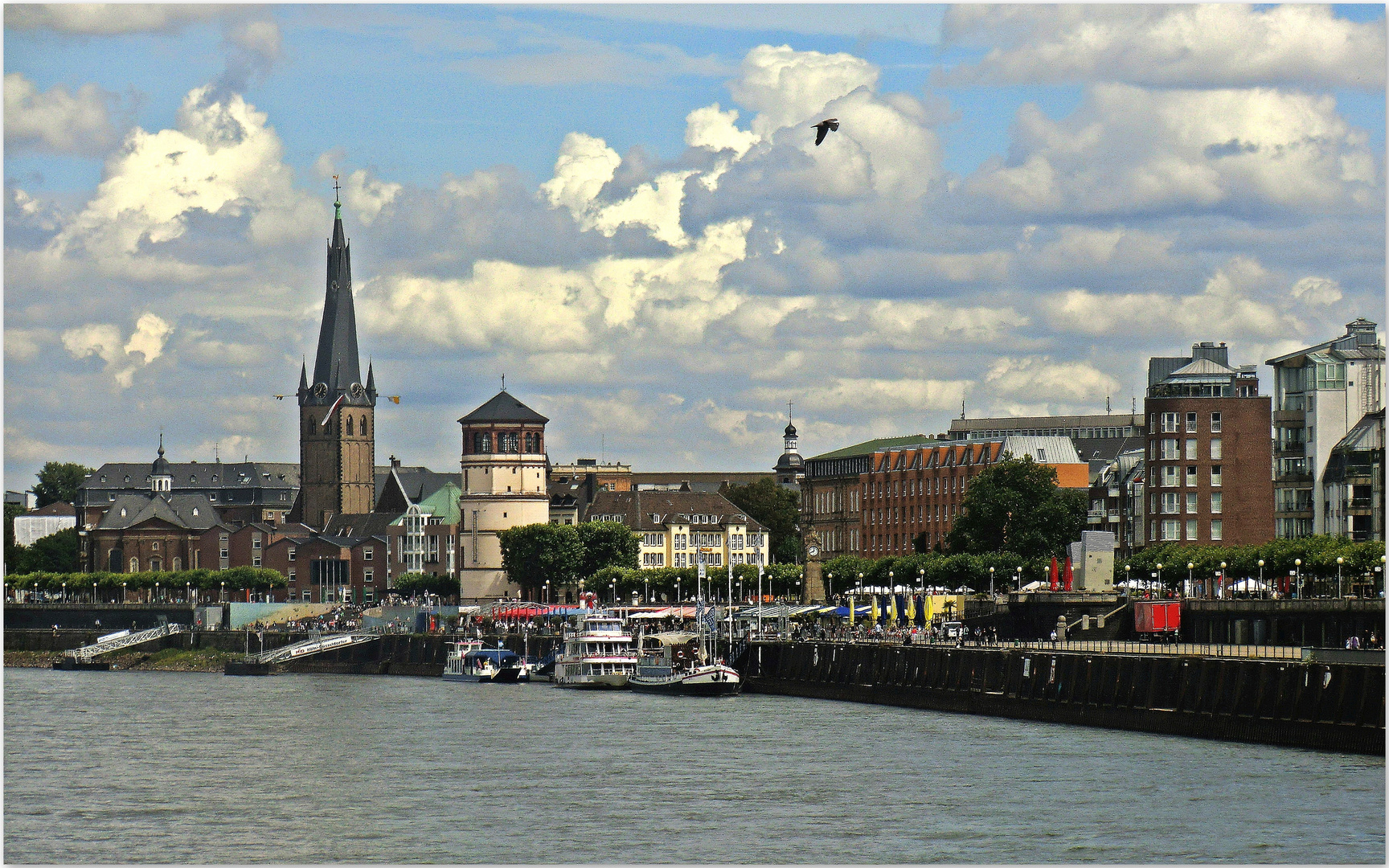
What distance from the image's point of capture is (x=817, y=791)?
232ft

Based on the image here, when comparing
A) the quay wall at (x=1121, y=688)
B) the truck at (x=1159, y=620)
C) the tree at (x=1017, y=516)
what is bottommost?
the quay wall at (x=1121, y=688)

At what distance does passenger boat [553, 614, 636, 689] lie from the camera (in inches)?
5448

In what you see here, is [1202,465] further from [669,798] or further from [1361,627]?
[669,798]

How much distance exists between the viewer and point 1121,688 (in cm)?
9106

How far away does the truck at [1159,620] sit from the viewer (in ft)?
369

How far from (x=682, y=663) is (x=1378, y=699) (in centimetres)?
6820

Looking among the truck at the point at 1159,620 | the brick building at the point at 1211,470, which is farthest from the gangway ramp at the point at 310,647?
the truck at the point at 1159,620

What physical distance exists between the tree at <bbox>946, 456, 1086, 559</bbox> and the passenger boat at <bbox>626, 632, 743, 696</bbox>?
99.5 ft

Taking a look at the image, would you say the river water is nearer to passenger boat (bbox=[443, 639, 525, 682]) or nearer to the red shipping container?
the red shipping container

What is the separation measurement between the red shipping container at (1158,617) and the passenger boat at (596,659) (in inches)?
1376

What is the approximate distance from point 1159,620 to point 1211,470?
46792 mm

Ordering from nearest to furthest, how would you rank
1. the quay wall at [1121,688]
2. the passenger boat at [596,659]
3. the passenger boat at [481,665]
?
the quay wall at [1121,688] < the passenger boat at [596,659] < the passenger boat at [481,665]

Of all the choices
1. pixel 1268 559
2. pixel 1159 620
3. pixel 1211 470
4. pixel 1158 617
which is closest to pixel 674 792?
pixel 1159 620

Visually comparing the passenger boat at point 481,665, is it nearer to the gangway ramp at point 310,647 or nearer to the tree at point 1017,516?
the gangway ramp at point 310,647
